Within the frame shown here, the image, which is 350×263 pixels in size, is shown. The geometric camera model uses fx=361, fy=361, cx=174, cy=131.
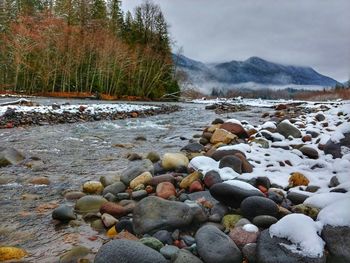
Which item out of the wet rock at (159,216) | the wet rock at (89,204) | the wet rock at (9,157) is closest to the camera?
the wet rock at (159,216)

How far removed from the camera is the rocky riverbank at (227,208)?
304cm

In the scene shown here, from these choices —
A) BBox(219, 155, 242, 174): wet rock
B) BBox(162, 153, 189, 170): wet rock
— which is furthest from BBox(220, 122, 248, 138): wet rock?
BBox(219, 155, 242, 174): wet rock

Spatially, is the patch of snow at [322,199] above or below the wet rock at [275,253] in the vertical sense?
above

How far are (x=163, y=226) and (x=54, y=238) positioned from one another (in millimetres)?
1156

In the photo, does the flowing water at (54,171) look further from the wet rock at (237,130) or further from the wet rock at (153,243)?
the wet rock at (237,130)

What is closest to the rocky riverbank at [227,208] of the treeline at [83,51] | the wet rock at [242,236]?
the wet rock at [242,236]

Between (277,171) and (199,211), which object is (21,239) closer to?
(199,211)

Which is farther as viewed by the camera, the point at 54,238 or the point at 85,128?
the point at 85,128

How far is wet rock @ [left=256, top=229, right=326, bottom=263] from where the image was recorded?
9.48 ft

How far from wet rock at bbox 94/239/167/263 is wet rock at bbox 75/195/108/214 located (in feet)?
4.99

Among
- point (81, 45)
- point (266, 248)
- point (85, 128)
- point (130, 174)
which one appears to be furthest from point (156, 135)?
Answer: point (81, 45)

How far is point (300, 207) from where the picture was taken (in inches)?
154

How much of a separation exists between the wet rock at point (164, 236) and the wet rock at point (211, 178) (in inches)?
49.1

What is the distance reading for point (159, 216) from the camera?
3781 millimetres
